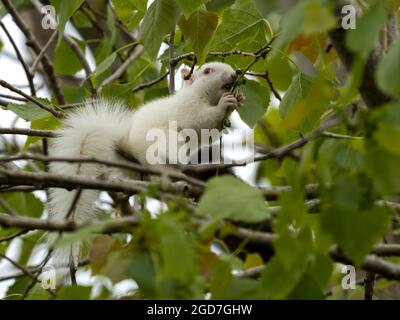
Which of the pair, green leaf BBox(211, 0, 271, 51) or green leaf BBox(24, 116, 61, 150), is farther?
green leaf BBox(24, 116, 61, 150)

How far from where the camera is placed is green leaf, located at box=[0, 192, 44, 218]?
13.7 ft

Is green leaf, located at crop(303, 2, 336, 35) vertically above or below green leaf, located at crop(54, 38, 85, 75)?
above

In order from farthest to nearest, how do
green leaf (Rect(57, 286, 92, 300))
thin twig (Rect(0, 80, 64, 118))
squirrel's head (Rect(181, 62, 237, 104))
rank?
1. squirrel's head (Rect(181, 62, 237, 104))
2. thin twig (Rect(0, 80, 64, 118))
3. green leaf (Rect(57, 286, 92, 300))

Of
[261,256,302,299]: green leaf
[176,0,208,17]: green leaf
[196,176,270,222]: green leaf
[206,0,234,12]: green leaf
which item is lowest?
[261,256,302,299]: green leaf

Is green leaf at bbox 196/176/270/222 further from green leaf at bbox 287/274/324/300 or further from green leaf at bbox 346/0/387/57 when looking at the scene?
green leaf at bbox 346/0/387/57

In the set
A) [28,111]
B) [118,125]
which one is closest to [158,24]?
[28,111]

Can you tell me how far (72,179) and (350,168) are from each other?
2.01 feet

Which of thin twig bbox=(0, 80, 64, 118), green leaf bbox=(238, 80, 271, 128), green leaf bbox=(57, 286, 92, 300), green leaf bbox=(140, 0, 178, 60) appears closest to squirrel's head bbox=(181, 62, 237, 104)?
green leaf bbox=(238, 80, 271, 128)

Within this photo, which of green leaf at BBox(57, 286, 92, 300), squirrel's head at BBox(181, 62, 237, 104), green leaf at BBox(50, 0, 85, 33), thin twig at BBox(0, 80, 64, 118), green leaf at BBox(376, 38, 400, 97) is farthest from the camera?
squirrel's head at BBox(181, 62, 237, 104)

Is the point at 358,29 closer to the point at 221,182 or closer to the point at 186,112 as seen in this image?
the point at 221,182

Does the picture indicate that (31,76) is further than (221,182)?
Yes

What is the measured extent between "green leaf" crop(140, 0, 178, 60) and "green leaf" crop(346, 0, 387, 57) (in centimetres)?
137

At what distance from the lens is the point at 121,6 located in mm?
3352
